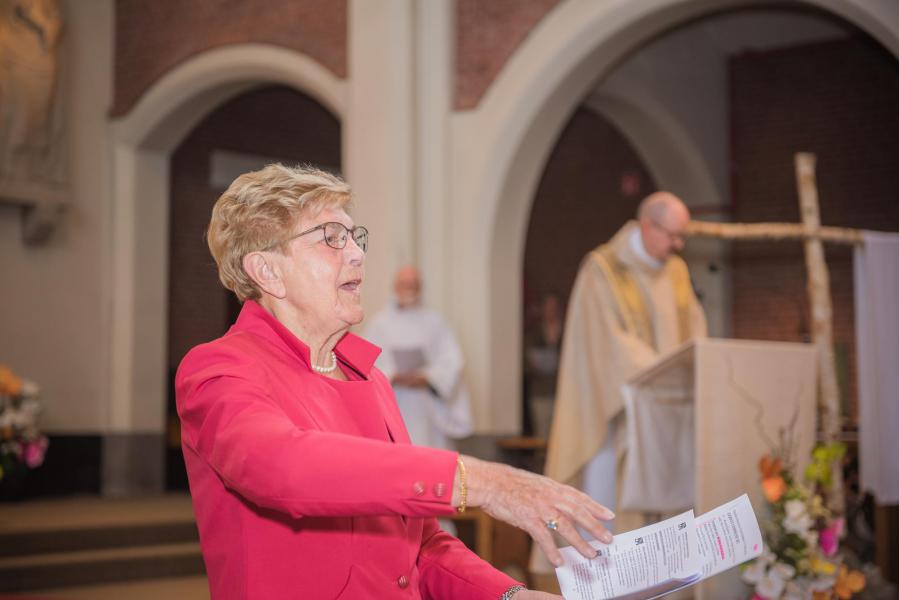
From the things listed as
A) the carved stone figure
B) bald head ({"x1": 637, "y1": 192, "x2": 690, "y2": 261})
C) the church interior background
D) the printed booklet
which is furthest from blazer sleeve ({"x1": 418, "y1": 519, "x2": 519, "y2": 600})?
the carved stone figure

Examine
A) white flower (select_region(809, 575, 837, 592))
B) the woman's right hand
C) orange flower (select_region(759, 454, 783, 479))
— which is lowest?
white flower (select_region(809, 575, 837, 592))

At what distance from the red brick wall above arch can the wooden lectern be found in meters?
3.15

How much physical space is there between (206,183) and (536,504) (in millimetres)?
9553

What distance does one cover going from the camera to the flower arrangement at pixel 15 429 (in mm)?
6801

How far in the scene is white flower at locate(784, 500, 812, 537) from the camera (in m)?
4.16

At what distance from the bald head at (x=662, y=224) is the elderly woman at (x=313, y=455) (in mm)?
3302

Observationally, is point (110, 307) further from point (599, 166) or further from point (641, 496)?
point (641, 496)

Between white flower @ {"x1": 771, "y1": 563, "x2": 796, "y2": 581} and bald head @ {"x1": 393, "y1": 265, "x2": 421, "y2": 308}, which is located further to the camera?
bald head @ {"x1": 393, "y1": 265, "x2": 421, "y2": 308}

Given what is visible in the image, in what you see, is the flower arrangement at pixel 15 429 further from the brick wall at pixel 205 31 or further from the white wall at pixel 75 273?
the brick wall at pixel 205 31

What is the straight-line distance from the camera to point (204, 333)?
415 inches

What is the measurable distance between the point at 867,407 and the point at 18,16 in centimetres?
668

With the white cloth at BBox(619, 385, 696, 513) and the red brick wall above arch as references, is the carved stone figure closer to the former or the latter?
the red brick wall above arch

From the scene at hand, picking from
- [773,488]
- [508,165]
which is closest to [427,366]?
[508,165]

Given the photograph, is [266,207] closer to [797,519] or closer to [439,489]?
[439,489]
